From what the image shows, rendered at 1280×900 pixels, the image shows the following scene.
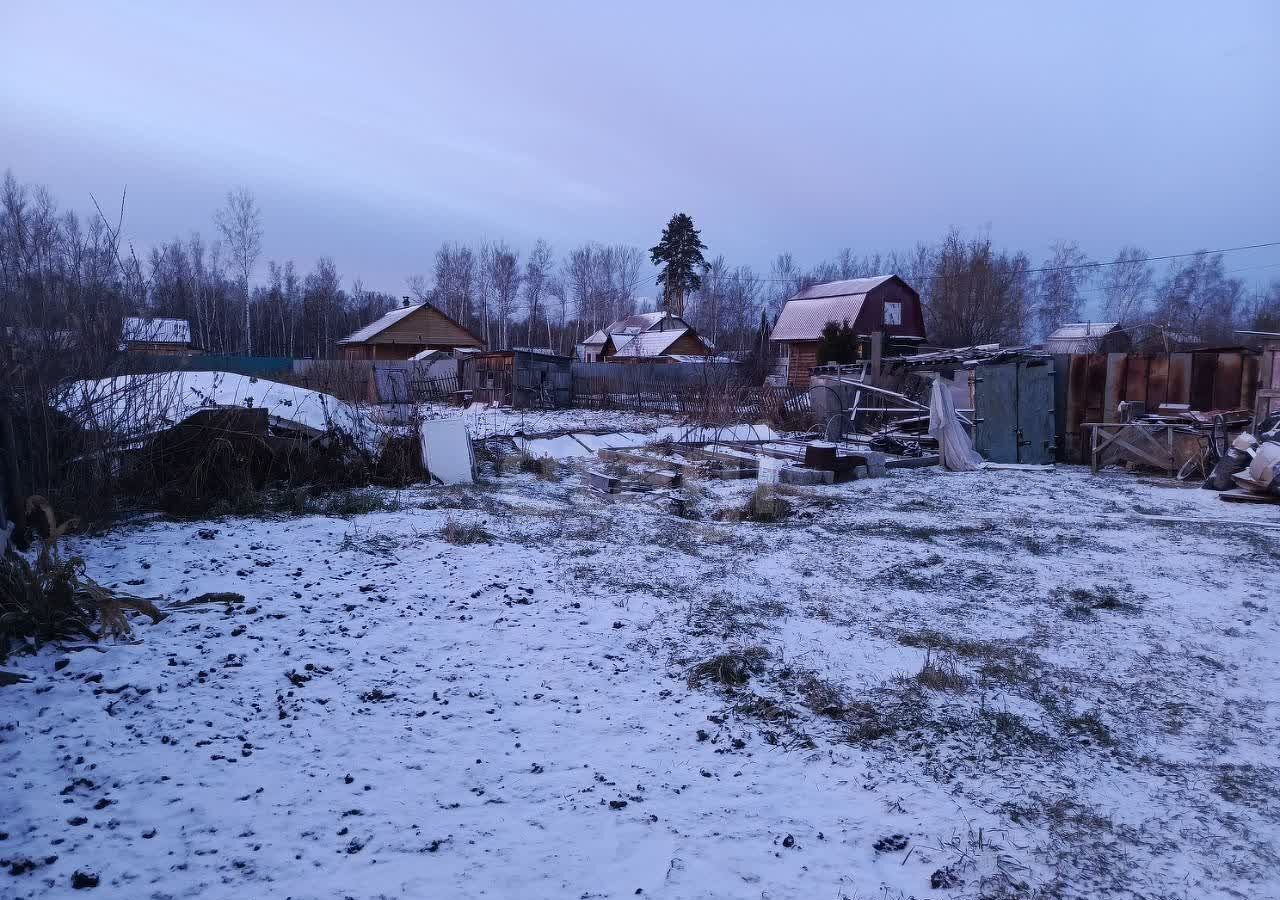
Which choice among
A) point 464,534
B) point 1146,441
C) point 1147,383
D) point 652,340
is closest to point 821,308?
point 652,340

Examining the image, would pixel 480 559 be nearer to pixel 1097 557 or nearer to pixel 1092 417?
pixel 1097 557

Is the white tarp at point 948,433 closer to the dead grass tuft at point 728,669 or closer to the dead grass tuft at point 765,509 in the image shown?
the dead grass tuft at point 765,509

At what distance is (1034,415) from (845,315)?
20.1 meters

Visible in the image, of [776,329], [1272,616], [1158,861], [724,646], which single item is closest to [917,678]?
[724,646]

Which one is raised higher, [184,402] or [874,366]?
[874,366]

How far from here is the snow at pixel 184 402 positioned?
6074 mm

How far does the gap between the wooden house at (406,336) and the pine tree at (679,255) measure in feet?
57.6

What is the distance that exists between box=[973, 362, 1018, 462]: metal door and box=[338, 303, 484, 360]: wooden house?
32431 mm

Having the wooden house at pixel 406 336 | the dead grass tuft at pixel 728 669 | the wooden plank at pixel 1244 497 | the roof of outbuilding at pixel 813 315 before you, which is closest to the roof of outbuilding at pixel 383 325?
the wooden house at pixel 406 336

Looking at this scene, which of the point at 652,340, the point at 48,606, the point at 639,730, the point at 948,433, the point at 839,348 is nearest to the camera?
the point at 639,730

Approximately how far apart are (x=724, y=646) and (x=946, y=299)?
34.3m

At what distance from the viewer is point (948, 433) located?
12.5 meters

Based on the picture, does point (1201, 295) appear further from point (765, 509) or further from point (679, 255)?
point (765, 509)

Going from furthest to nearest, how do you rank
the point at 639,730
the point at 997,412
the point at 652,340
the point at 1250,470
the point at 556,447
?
the point at 652,340 < the point at 556,447 < the point at 997,412 < the point at 1250,470 < the point at 639,730
